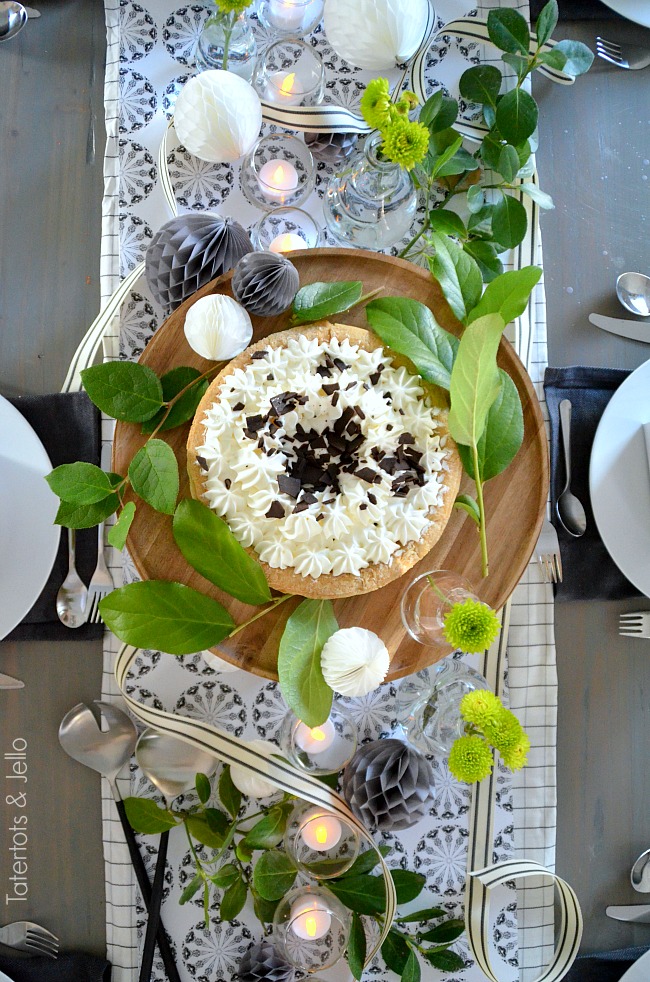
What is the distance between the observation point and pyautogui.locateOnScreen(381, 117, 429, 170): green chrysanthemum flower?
1.00 metres

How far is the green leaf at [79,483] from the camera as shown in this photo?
3.32 ft

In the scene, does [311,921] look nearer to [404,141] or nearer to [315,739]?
[315,739]

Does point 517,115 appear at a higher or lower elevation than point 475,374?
higher

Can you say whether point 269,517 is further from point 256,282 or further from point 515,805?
point 515,805

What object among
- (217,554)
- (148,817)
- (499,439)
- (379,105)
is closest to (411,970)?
(148,817)

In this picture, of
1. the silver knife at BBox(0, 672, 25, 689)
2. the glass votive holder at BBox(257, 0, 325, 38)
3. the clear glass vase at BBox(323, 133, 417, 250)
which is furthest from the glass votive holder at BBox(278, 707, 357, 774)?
the glass votive holder at BBox(257, 0, 325, 38)

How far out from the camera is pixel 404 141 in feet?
3.30

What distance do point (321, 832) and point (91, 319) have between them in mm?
919

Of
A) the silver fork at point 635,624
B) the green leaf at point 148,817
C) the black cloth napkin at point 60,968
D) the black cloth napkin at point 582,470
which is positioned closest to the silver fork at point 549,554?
the black cloth napkin at point 582,470

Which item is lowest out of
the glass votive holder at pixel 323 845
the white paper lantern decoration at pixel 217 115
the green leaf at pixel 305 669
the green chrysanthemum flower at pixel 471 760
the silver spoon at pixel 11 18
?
the glass votive holder at pixel 323 845

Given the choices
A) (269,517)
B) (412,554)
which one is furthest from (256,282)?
(412,554)

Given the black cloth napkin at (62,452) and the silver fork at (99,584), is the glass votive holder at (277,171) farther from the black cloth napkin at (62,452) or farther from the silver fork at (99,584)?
the silver fork at (99,584)

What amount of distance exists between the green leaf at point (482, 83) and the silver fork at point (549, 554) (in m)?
0.70

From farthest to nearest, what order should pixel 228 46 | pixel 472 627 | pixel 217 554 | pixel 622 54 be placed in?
pixel 622 54 → pixel 228 46 → pixel 217 554 → pixel 472 627
